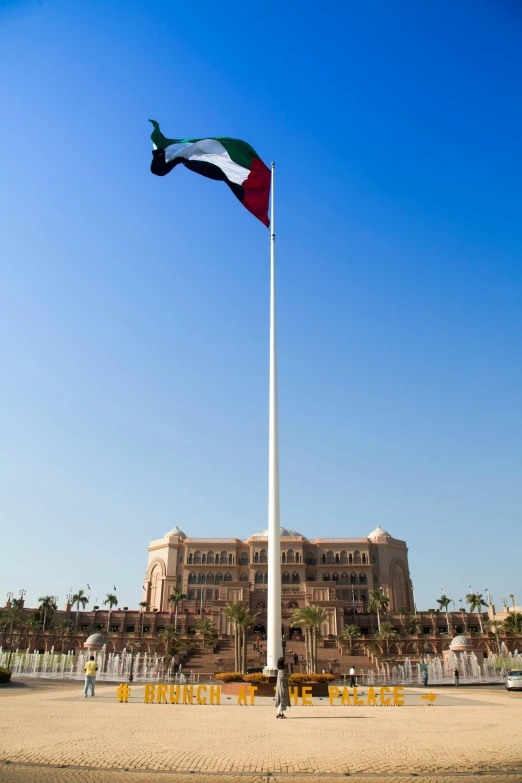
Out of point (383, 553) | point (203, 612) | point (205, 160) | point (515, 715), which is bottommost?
point (515, 715)

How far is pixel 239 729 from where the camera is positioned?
13.8 metres

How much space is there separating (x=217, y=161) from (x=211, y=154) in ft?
1.44

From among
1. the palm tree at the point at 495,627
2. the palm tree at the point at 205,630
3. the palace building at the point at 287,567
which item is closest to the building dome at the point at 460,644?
the palm tree at the point at 495,627

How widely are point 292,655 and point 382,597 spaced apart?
96.0 ft

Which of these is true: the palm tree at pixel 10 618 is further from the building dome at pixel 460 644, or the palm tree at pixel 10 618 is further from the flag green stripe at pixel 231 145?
the flag green stripe at pixel 231 145

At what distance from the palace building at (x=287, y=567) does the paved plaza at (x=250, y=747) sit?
78.9 metres

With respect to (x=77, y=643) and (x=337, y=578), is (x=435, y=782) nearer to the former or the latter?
(x=77, y=643)

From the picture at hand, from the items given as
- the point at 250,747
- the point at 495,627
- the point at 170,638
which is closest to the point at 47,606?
the point at 170,638

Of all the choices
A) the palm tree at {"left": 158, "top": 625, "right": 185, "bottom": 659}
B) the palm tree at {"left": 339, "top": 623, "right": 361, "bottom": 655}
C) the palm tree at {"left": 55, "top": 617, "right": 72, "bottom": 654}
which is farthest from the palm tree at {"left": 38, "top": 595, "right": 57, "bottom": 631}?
the palm tree at {"left": 339, "top": 623, "right": 361, "bottom": 655}

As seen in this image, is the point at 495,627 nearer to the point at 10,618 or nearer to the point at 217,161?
the point at 10,618

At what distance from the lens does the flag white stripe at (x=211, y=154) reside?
27109mm

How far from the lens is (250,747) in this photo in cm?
1128

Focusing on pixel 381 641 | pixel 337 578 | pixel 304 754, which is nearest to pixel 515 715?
pixel 304 754

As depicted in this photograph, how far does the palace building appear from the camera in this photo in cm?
9581
